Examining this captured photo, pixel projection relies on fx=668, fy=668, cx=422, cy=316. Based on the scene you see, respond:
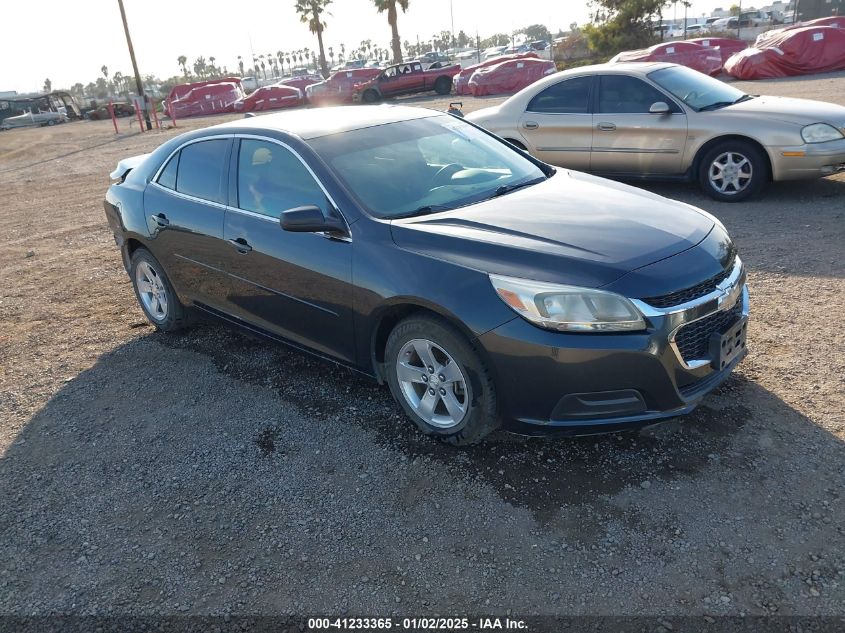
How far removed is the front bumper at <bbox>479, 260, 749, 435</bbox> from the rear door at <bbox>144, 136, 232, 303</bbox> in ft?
7.34

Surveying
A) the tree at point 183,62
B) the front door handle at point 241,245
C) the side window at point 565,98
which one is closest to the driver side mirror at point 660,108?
the side window at point 565,98

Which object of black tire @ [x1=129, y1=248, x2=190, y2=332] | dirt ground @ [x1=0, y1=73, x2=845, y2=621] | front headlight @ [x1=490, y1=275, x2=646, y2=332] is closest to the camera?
dirt ground @ [x1=0, y1=73, x2=845, y2=621]

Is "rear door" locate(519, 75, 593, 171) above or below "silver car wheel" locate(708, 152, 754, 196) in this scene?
above

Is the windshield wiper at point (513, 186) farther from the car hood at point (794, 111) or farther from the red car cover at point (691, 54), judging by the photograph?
the red car cover at point (691, 54)

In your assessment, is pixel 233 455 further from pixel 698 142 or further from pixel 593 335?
pixel 698 142

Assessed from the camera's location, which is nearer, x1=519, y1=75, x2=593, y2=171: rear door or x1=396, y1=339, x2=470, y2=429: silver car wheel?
x1=396, y1=339, x2=470, y2=429: silver car wheel

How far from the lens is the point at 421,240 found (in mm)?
3357

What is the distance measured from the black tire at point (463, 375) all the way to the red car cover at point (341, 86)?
31.7m

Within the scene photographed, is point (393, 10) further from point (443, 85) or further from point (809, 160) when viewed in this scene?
point (809, 160)

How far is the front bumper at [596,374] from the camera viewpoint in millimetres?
2916

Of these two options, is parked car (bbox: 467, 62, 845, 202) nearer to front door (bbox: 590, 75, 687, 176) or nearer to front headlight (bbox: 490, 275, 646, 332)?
front door (bbox: 590, 75, 687, 176)

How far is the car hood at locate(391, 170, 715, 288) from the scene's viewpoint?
10.00 feet

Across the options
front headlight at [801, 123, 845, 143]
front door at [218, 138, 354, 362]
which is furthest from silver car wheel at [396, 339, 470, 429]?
front headlight at [801, 123, 845, 143]

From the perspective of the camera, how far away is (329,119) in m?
4.39
